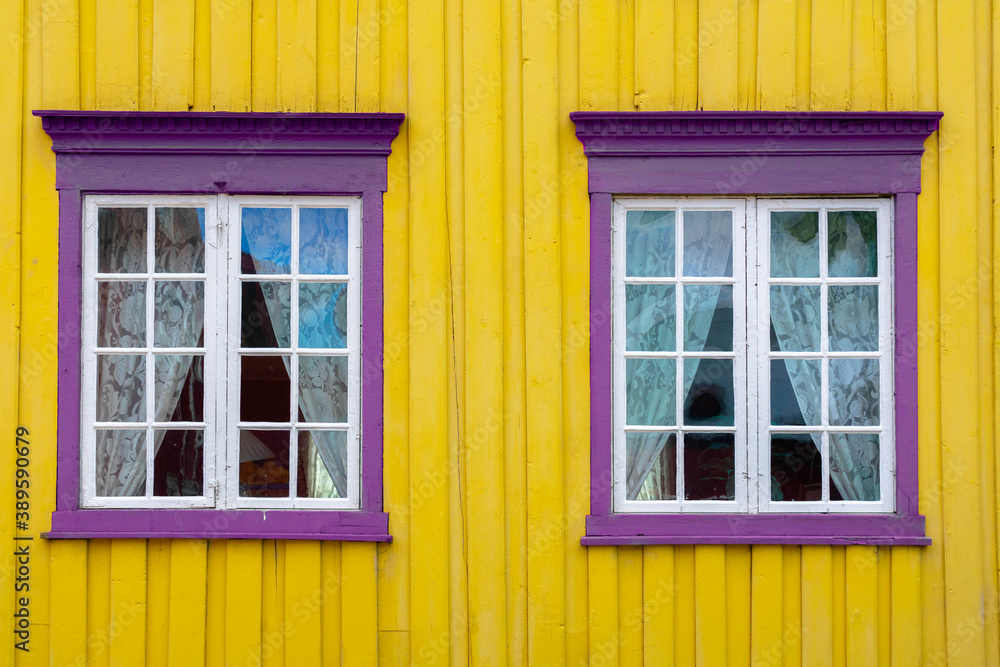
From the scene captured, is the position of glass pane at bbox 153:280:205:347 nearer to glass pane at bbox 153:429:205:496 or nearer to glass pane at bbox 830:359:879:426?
glass pane at bbox 153:429:205:496

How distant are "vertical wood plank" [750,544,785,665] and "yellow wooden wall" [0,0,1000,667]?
15 mm

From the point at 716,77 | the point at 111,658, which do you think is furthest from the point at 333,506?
the point at 716,77

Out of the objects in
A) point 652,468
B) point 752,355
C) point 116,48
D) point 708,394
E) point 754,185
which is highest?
point 116,48

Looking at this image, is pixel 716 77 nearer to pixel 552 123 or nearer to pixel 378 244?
pixel 552 123

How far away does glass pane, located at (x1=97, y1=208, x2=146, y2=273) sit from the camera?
4.07 meters

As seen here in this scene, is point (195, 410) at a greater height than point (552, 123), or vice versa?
point (552, 123)

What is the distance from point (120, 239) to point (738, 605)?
394cm

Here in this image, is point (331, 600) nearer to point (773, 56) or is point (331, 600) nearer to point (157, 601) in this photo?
point (157, 601)

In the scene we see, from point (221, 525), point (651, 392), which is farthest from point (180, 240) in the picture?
point (651, 392)

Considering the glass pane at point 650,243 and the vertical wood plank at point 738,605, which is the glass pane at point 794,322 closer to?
the glass pane at point 650,243

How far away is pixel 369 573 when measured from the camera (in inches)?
156

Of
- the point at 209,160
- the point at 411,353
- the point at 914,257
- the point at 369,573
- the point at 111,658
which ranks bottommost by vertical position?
the point at 111,658

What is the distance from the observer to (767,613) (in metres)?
3.95

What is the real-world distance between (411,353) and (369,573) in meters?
1.21
